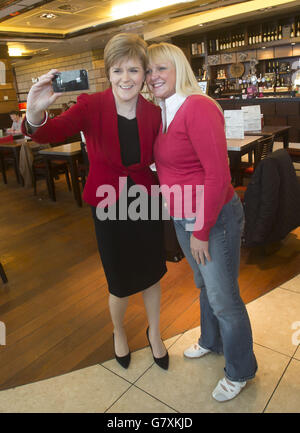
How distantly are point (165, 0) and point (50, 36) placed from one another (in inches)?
107

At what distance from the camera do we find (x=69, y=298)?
2.34 meters

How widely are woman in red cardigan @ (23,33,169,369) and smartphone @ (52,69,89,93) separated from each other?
24mm

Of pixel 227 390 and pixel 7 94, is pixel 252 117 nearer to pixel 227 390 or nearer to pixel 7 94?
pixel 227 390

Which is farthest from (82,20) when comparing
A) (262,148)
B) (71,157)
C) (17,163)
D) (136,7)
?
(262,148)

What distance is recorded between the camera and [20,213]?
425cm

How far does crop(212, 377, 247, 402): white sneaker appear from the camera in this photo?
144 centimetres

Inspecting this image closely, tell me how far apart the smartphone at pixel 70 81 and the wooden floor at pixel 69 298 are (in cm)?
130

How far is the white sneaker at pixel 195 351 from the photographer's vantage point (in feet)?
5.54

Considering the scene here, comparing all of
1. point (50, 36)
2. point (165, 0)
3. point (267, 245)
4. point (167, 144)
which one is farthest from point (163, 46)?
point (50, 36)

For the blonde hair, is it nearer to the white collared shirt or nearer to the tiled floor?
the white collared shirt

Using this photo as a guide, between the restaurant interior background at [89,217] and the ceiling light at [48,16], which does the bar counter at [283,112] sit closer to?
the restaurant interior background at [89,217]

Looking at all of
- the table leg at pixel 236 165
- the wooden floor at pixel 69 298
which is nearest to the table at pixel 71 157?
the wooden floor at pixel 69 298

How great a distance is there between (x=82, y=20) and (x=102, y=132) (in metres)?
6.89
